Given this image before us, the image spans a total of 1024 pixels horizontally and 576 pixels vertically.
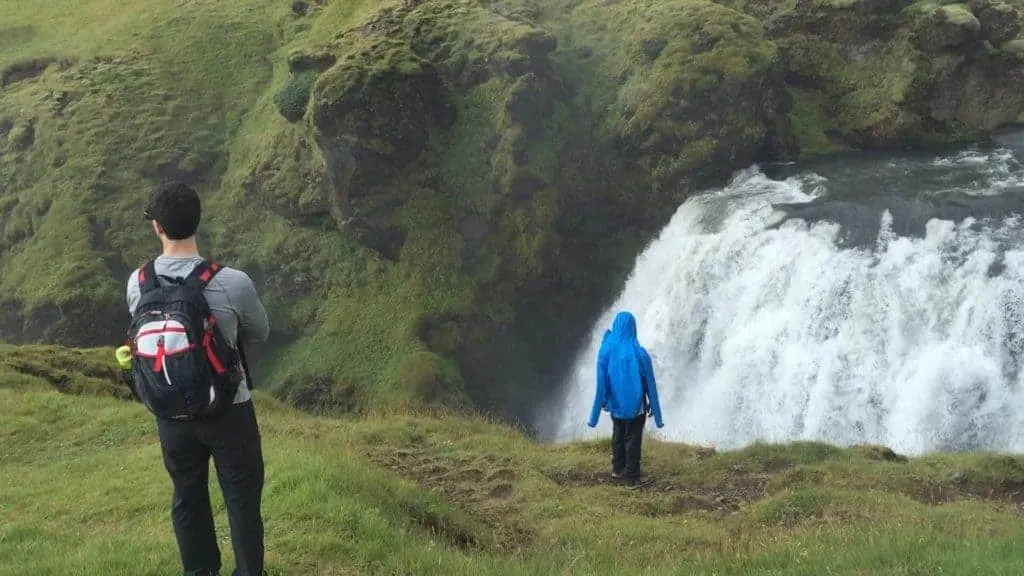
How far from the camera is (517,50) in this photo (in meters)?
28.2

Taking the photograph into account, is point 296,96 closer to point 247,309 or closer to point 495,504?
point 495,504

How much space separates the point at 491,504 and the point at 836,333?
1132cm

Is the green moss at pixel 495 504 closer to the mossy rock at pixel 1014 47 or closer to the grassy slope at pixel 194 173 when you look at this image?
the grassy slope at pixel 194 173

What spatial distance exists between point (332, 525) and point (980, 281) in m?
15.9

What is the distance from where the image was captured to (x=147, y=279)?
4.86 m

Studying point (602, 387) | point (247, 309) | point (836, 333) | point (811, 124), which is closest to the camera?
point (247, 309)

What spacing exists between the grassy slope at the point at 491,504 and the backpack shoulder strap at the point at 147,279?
2.35m

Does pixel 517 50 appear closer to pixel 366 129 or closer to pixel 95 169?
pixel 366 129

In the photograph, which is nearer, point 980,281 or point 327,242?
point 980,281

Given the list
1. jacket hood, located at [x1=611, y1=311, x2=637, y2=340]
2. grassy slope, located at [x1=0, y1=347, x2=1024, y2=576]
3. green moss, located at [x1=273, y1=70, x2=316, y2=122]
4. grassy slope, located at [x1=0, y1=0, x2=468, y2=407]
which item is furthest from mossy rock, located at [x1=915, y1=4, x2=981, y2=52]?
jacket hood, located at [x1=611, y1=311, x2=637, y2=340]

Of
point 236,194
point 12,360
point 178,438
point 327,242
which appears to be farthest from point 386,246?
point 178,438

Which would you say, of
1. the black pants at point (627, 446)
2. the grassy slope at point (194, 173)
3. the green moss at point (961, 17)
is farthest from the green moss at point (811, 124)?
the black pants at point (627, 446)

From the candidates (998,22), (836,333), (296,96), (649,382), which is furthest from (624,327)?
(998,22)

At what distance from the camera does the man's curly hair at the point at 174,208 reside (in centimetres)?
485
